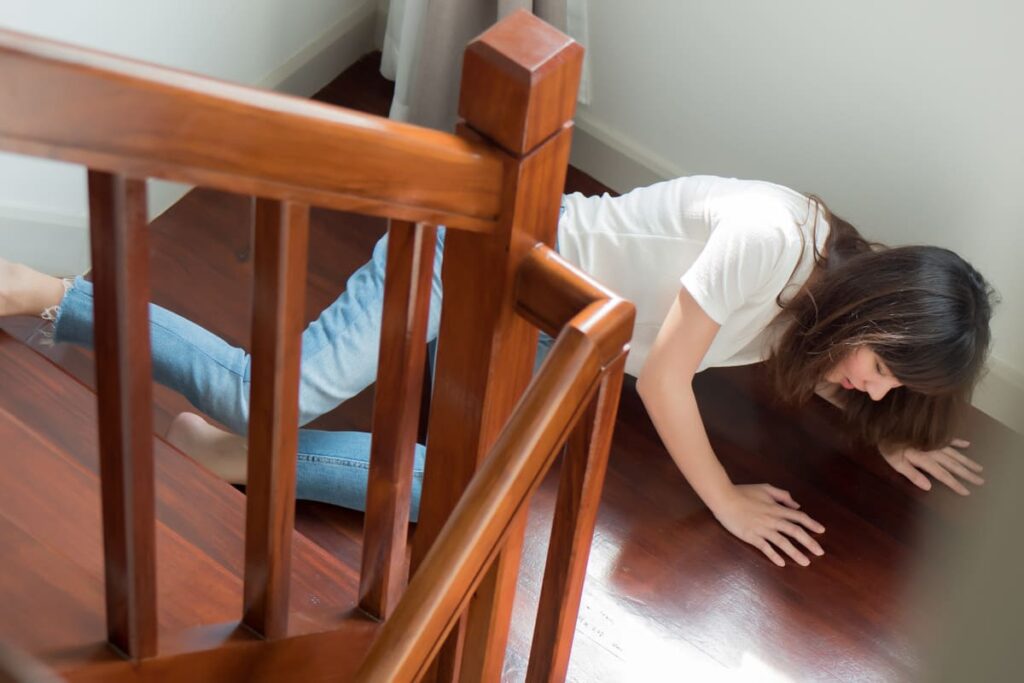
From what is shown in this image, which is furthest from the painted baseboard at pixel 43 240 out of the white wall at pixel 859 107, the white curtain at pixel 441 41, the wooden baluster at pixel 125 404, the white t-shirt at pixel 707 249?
the wooden baluster at pixel 125 404

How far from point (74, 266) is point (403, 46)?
685mm

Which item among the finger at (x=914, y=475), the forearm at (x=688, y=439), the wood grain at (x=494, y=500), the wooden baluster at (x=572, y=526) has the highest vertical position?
the wood grain at (x=494, y=500)

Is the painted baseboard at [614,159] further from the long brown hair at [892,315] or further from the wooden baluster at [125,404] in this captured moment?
the wooden baluster at [125,404]

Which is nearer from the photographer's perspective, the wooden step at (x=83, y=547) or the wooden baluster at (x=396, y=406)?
the wooden baluster at (x=396, y=406)

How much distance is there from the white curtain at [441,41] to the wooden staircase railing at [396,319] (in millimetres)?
1225

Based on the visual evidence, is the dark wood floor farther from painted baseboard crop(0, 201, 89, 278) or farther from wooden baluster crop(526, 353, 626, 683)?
wooden baluster crop(526, 353, 626, 683)

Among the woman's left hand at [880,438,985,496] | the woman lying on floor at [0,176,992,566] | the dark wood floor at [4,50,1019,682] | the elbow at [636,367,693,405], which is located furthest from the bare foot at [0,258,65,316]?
the woman's left hand at [880,438,985,496]

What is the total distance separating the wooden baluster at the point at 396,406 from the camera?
34.0 inches

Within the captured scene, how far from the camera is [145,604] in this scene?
35.8 inches

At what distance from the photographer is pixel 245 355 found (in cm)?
175

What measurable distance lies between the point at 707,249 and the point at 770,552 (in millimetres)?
482

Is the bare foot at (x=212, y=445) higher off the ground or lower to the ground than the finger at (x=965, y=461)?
lower

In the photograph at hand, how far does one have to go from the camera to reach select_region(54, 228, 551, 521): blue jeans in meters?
1.72

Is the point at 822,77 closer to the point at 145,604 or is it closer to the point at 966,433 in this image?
the point at 966,433
